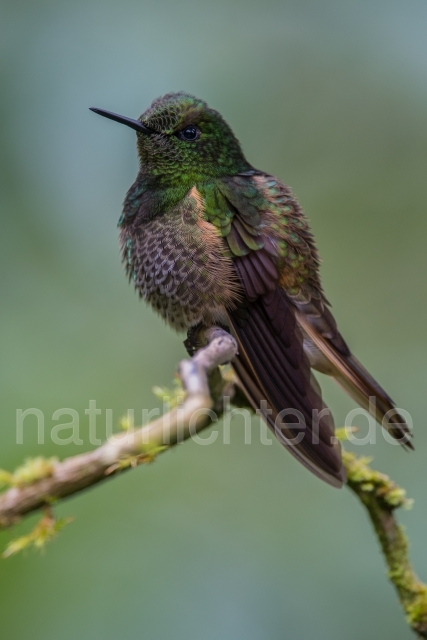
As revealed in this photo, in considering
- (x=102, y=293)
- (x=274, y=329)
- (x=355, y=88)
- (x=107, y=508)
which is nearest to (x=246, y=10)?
(x=355, y=88)

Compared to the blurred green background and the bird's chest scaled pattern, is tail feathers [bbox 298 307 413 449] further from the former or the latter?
the blurred green background

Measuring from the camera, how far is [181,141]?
2795 mm

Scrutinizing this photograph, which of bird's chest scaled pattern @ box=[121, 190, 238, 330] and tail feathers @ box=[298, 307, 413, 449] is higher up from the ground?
bird's chest scaled pattern @ box=[121, 190, 238, 330]

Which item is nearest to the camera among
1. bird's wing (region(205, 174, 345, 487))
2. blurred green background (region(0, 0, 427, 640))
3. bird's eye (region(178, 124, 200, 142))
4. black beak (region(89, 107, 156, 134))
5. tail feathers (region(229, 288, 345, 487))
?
tail feathers (region(229, 288, 345, 487))

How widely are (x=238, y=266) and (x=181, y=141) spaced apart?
2.15 feet

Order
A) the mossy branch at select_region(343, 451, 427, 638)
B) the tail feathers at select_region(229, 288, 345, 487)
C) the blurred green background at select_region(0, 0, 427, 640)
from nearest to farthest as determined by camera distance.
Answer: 1. the mossy branch at select_region(343, 451, 427, 638)
2. the tail feathers at select_region(229, 288, 345, 487)
3. the blurred green background at select_region(0, 0, 427, 640)

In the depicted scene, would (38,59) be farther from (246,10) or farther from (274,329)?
(274,329)

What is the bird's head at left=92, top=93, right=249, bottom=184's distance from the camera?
9.05 feet

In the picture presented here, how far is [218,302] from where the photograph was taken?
2.54m

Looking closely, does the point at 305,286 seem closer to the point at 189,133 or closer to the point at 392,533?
the point at 189,133

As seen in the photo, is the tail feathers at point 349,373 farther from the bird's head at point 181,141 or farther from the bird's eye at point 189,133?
the bird's eye at point 189,133

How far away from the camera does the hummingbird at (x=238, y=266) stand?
2461 millimetres

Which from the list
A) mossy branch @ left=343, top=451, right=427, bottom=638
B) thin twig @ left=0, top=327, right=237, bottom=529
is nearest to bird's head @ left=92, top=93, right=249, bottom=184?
mossy branch @ left=343, top=451, right=427, bottom=638

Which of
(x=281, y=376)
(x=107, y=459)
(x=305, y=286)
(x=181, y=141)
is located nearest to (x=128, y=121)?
(x=181, y=141)
